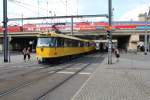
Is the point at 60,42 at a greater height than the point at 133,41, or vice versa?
the point at 60,42

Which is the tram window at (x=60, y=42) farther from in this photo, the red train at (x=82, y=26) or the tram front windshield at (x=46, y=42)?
the red train at (x=82, y=26)

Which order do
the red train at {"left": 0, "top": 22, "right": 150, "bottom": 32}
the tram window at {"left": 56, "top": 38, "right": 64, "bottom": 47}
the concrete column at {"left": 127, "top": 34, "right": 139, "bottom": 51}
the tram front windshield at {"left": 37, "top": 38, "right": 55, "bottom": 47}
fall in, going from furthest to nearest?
1. the red train at {"left": 0, "top": 22, "right": 150, "bottom": 32}
2. the concrete column at {"left": 127, "top": 34, "right": 139, "bottom": 51}
3. the tram window at {"left": 56, "top": 38, "right": 64, "bottom": 47}
4. the tram front windshield at {"left": 37, "top": 38, "right": 55, "bottom": 47}

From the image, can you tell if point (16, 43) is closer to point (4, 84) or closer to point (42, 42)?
point (42, 42)

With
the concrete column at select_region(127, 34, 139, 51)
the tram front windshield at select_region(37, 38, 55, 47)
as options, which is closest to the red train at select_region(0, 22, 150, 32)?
the concrete column at select_region(127, 34, 139, 51)

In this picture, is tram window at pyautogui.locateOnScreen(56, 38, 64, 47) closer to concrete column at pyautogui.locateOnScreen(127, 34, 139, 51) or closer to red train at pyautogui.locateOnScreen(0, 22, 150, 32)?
concrete column at pyautogui.locateOnScreen(127, 34, 139, 51)

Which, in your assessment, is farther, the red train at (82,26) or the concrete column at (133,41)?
the red train at (82,26)

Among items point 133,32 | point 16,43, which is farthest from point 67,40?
point 16,43

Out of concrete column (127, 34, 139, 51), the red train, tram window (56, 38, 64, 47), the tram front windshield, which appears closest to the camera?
the tram front windshield

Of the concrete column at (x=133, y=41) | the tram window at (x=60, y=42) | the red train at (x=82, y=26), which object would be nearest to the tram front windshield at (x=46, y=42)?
the tram window at (x=60, y=42)

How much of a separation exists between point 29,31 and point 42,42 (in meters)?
61.2

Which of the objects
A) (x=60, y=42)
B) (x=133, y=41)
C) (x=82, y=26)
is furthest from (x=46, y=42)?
(x=82, y=26)

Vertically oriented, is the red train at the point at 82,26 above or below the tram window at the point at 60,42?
above

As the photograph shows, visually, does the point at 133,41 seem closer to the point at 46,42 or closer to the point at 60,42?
the point at 60,42

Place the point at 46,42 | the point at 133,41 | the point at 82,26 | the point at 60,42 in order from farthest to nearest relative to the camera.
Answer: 1. the point at 82,26
2. the point at 133,41
3. the point at 60,42
4. the point at 46,42
